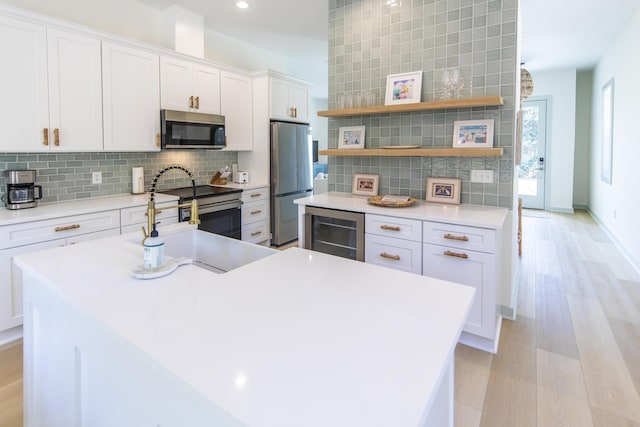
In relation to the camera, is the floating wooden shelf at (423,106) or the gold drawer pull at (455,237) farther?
the floating wooden shelf at (423,106)

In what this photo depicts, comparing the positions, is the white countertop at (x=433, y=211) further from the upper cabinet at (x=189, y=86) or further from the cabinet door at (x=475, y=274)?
the upper cabinet at (x=189, y=86)

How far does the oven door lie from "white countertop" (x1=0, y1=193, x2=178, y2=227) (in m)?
0.32

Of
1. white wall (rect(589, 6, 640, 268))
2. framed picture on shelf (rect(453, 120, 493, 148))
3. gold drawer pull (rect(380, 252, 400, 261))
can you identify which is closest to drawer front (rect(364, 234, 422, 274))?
gold drawer pull (rect(380, 252, 400, 261))

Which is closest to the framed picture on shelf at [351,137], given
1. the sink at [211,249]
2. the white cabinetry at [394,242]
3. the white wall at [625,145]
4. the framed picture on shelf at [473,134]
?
the framed picture on shelf at [473,134]

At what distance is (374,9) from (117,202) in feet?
9.32

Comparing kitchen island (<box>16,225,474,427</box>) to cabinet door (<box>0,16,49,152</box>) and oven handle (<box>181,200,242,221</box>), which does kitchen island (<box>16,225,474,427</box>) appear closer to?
cabinet door (<box>0,16,49,152</box>)

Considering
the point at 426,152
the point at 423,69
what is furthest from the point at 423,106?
the point at 423,69

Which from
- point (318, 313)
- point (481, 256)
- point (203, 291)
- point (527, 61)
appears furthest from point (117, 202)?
point (527, 61)

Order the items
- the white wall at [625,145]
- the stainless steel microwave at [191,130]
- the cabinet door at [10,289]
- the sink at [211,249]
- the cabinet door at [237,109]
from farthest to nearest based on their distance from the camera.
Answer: the cabinet door at [237,109] → the white wall at [625,145] → the stainless steel microwave at [191,130] → the cabinet door at [10,289] → the sink at [211,249]

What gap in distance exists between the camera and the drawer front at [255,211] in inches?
167

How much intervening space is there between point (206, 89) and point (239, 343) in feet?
12.0

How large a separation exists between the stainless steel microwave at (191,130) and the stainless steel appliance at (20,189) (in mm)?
1098

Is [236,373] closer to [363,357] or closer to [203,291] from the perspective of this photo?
[363,357]

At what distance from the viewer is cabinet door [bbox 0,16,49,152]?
8.24 feet
